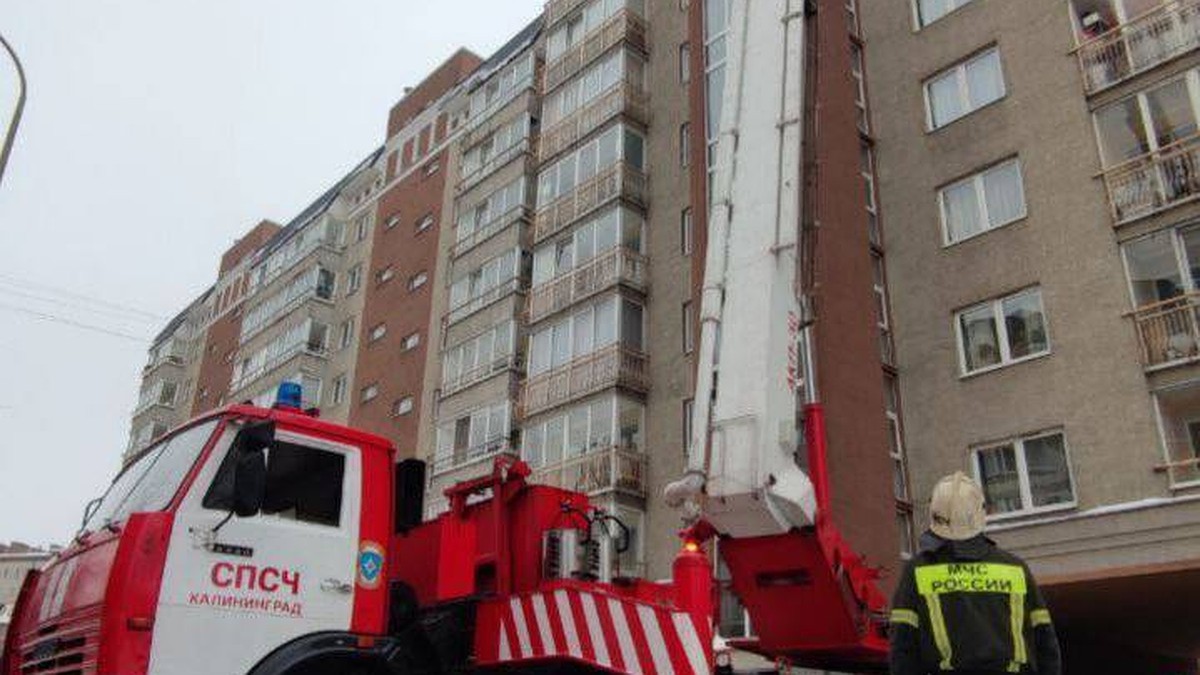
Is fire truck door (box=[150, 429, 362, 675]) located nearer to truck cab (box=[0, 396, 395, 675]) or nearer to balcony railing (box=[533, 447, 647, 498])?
truck cab (box=[0, 396, 395, 675])

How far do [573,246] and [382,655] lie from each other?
2201cm

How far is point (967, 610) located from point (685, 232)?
2271 cm

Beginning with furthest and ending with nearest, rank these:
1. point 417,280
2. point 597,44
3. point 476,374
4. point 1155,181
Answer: point 417,280 → point 476,374 → point 597,44 → point 1155,181

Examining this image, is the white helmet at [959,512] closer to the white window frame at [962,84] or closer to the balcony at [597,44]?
the white window frame at [962,84]

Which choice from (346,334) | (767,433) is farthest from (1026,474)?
(346,334)

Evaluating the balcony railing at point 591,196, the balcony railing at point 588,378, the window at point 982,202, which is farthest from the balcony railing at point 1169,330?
the balcony railing at point 591,196

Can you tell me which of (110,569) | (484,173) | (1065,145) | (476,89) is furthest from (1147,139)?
(476,89)

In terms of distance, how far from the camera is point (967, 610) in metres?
4.18

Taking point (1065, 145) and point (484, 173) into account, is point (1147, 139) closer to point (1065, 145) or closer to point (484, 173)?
point (1065, 145)

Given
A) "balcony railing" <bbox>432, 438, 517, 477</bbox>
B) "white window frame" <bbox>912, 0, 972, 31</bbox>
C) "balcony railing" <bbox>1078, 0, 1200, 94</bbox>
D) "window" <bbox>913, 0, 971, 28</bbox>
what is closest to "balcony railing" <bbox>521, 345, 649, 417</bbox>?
"balcony railing" <bbox>432, 438, 517, 477</bbox>

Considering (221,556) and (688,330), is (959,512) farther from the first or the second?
(688,330)

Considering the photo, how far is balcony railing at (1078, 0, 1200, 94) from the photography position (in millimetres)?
18719

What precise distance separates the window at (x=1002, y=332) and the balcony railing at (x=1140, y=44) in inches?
166

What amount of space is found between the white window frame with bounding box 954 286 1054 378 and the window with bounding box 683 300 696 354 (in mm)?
6239
